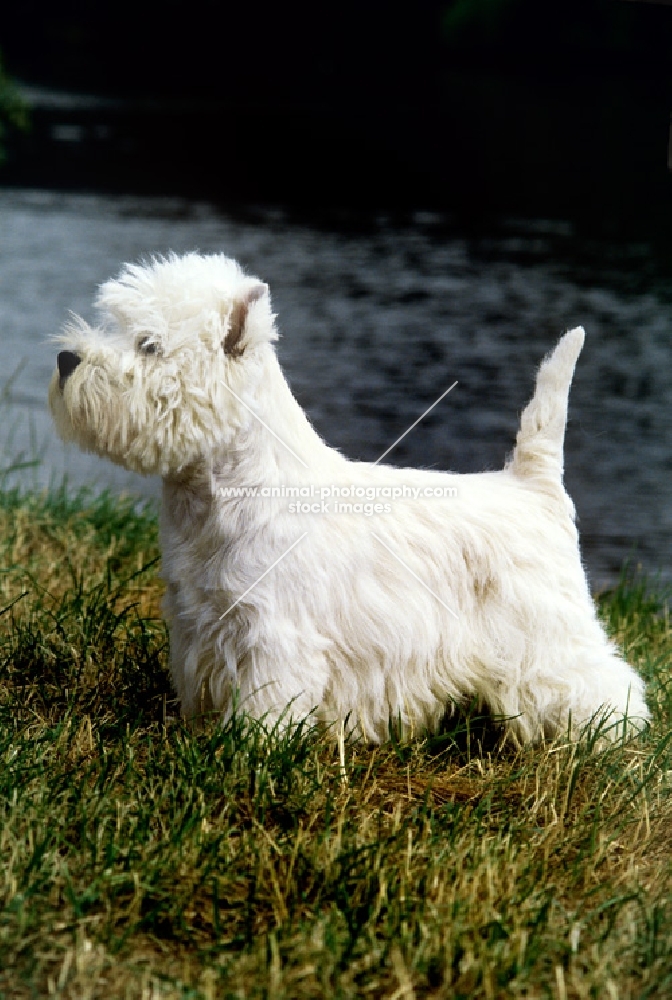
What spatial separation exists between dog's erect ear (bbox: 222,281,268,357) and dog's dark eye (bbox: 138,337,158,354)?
175 millimetres

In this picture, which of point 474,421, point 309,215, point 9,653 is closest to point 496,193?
point 309,215

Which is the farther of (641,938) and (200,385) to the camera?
(200,385)

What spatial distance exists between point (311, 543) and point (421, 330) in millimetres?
8500

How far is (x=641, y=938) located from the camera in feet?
8.70

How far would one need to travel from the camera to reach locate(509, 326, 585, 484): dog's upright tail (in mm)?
3609

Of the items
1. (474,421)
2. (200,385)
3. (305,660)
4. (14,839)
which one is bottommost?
(474,421)

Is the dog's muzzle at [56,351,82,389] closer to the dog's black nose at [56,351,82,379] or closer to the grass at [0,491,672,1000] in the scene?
the dog's black nose at [56,351,82,379]

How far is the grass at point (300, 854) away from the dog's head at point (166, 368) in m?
0.76

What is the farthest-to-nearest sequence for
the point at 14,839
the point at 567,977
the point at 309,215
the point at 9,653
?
the point at 309,215, the point at 9,653, the point at 14,839, the point at 567,977

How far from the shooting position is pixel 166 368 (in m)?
3.07

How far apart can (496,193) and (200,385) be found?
16.6 m

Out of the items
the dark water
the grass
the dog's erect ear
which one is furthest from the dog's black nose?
the dark water

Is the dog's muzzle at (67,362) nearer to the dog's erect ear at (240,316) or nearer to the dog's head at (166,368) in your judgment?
the dog's head at (166,368)

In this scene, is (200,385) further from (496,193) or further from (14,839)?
(496,193)
